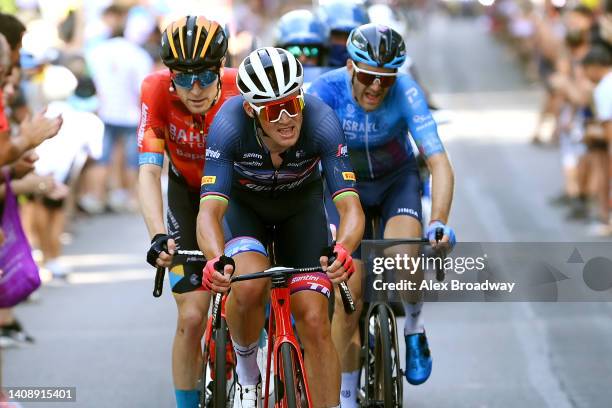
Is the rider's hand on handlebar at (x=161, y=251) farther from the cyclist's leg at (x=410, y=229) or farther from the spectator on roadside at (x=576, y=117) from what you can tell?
the spectator on roadside at (x=576, y=117)

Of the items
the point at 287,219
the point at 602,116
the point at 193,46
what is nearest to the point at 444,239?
the point at 287,219

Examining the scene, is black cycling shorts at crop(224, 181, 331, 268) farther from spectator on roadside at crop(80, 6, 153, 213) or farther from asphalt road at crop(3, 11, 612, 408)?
spectator on roadside at crop(80, 6, 153, 213)

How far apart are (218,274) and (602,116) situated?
8786 mm

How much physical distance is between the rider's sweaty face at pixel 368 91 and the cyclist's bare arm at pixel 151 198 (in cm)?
121

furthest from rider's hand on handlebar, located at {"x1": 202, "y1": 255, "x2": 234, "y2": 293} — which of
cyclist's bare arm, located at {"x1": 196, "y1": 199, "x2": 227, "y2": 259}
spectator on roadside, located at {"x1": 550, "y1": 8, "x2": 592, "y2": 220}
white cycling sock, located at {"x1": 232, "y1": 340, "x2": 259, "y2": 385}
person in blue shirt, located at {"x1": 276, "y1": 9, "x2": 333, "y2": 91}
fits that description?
spectator on roadside, located at {"x1": 550, "y1": 8, "x2": 592, "y2": 220}

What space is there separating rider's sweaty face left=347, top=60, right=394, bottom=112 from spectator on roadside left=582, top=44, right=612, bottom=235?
6.76 meters

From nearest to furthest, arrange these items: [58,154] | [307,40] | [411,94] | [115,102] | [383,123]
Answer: [411,94], [383,123], [307,40], [58,154], [115,102]

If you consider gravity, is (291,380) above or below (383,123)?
below

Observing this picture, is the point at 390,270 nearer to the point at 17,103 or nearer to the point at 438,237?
the point at 438,237

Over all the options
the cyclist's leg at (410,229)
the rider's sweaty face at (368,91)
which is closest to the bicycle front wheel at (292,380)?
the cyclist's leg at (410,229)

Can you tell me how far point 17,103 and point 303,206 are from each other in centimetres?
590

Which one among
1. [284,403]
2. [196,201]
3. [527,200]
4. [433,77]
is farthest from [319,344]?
[433,77]

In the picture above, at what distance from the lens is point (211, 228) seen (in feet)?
20.6

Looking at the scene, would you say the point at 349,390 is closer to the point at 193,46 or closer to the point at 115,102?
the point at 193,46
